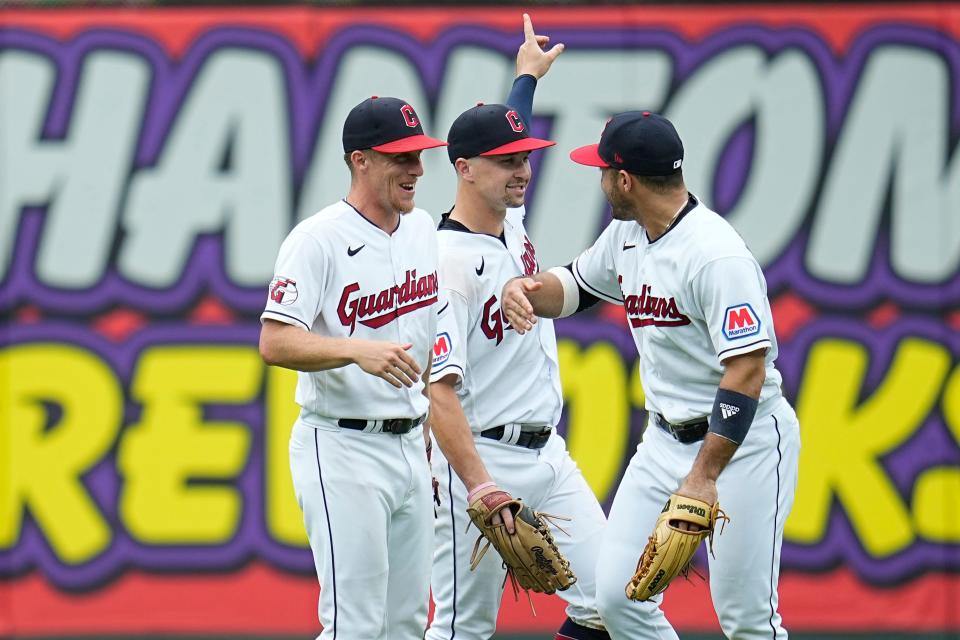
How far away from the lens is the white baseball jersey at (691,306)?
4.46m

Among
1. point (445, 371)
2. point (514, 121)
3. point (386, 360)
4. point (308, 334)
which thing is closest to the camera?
point (386, 360)

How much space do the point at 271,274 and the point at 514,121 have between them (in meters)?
2.46

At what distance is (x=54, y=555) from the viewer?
7.21 meters

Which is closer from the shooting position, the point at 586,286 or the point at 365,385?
the point at 365,385

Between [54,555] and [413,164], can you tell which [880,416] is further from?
[54,555]

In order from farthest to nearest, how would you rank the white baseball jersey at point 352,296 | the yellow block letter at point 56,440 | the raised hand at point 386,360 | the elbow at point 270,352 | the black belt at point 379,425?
the yellow block letter at point 56,440 < the black belt at point 379,425 < the white baseball jersey at point 352,296 < the elbow at point 270,352 < the raised hand at point 386,360

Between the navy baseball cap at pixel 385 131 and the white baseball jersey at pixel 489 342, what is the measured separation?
0.55 meters

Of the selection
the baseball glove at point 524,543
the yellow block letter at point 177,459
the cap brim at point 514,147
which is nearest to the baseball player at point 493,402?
the cap brim at point 514,147

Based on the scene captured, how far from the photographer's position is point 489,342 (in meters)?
5.12

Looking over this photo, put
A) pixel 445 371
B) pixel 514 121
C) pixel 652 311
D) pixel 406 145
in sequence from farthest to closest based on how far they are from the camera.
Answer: pixel 514 121 → pixel 445 371 → pixel 652 311 → pixel 406 145

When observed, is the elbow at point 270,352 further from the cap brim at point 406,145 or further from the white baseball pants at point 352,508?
the cap brim at point 406,145

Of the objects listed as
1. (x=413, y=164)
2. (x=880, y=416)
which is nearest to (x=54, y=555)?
(x=413, y=164)

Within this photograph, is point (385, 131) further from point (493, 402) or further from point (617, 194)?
point (493, 402)

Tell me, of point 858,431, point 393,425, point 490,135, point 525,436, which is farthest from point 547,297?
point 858,431
